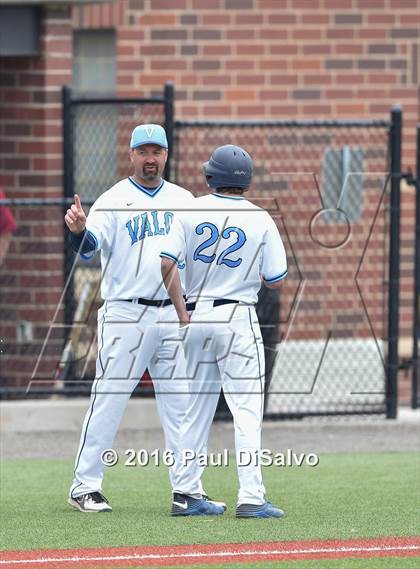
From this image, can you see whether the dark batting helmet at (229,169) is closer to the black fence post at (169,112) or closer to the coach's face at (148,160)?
the coach's face at (148,160)

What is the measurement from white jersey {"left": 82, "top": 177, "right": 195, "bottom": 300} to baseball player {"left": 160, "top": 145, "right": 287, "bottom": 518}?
0.35m

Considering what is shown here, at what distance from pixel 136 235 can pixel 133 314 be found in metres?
0.42

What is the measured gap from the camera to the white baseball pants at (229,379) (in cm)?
786

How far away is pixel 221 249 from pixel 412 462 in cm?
306

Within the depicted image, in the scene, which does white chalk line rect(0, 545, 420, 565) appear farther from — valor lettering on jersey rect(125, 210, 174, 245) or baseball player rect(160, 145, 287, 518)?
valor lettering on jersey rect(125, 210, 174, 245)

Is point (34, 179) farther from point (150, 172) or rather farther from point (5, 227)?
point (150, 172)

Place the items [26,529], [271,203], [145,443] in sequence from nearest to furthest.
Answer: [26,529] → [145,443] → [271,203]

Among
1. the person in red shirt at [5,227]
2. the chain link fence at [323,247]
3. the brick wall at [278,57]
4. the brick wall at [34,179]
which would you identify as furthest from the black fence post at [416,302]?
the person in red shirt at [5,227]

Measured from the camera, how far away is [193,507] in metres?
8.08

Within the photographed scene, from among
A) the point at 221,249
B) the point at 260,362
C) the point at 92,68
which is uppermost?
the point at 92,68

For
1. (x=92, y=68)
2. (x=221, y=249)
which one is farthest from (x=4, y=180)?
(x=221, y=249)

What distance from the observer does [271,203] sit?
1247cm

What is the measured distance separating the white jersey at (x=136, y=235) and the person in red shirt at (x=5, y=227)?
378 centimetres

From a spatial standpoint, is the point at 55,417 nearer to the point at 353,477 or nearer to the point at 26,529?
the point at 353,477
